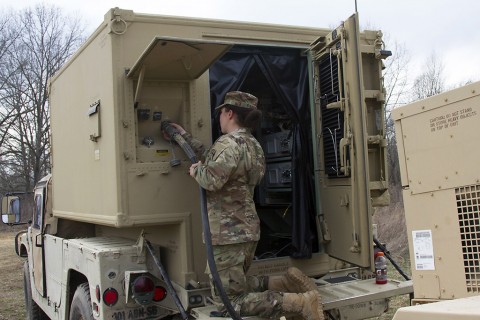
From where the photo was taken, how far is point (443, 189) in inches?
108

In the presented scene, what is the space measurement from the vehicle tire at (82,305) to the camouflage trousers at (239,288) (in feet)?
4.30

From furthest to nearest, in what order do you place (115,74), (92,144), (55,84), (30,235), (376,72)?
(30,235) → (55,84) → (92,144) → (376,72) → (115,74)

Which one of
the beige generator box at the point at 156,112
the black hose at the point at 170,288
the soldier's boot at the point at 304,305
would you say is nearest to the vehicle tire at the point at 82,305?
the beige generator box at the point at 156,112

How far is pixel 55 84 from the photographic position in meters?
5.93

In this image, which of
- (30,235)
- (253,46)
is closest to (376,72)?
(253,46)

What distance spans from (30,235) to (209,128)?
13.1 feet

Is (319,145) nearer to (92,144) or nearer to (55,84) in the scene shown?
(92,144)

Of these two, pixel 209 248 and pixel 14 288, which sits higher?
pixel 209 248

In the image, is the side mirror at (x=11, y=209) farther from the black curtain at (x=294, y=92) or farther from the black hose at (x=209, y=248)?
the black hose at (x=209, y=248)

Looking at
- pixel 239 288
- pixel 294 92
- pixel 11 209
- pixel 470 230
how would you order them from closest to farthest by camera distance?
pixel 470 230, pixel 239 288, pixel 294 92, pixel 11 209

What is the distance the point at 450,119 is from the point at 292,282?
73.7 inches

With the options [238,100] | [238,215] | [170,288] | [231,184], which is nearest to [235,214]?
[238,215]

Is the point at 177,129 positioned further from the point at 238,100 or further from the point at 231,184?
the point at 231,184

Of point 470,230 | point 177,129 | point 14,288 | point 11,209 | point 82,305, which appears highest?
point 177,129
